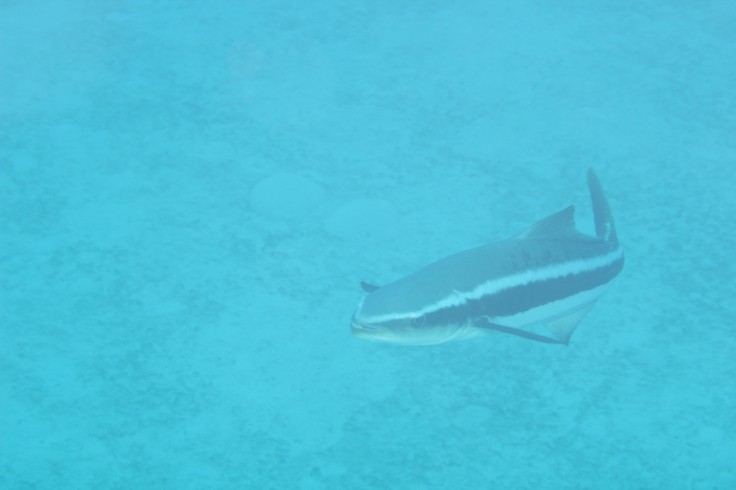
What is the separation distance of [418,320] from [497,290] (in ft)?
1.55

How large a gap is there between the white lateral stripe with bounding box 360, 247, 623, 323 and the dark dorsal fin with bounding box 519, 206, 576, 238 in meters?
0.19

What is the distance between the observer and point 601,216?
13.2 ft

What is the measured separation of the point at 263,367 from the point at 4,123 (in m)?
3.61

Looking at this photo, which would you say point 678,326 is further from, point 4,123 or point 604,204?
point 4,123

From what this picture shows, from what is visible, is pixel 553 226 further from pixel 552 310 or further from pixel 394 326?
pixel 394 326

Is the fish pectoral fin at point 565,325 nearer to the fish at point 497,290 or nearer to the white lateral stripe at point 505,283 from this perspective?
the fish at point 497,290

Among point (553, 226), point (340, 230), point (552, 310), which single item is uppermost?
point (553, 226)

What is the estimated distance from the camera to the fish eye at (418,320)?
3197 millimetres

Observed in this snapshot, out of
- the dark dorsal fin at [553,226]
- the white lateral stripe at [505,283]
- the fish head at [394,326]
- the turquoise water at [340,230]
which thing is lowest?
the turquoise water at [340,230]

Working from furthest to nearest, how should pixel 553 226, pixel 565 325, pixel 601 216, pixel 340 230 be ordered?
pixel 340 230 → pixel 601 216 → pixel 565 325 → pixel 553 226

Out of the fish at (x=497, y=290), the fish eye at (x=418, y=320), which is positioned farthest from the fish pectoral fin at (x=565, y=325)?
the fish eye at (x=418, y=320)

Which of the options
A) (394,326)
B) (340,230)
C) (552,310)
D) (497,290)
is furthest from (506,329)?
(340,230)

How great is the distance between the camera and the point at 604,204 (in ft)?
13.4

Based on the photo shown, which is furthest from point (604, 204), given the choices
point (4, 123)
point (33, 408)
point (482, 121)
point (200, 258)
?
point (4, 123)
